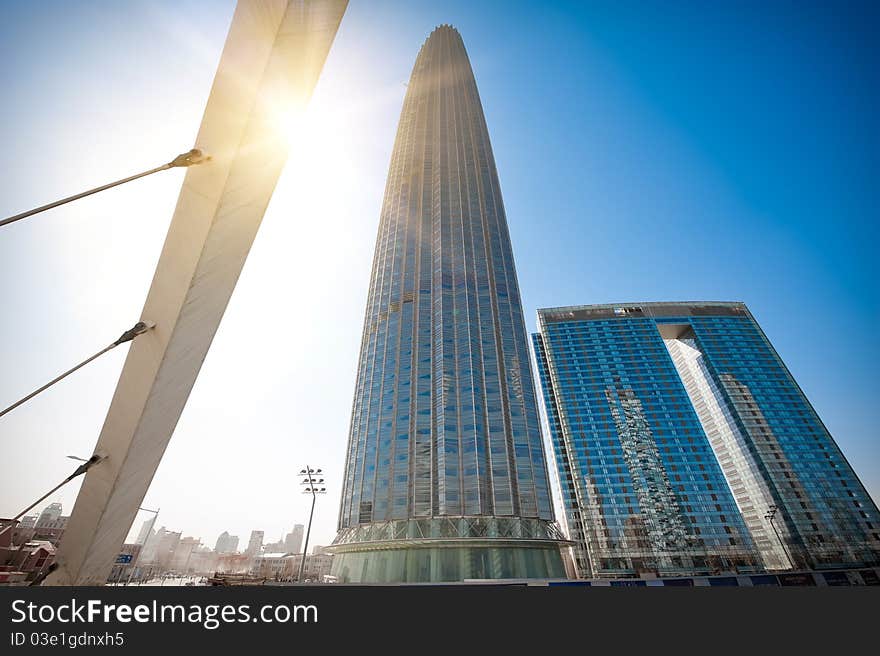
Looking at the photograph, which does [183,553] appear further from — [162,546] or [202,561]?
[162,546]

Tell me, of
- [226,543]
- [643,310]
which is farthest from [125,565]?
[643,310]

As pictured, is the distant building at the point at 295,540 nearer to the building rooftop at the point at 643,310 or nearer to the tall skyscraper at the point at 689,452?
the tall skyscraper at the point at 689,452

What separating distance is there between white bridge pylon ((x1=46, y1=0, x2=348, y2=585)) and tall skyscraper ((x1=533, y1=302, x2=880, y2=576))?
271ft

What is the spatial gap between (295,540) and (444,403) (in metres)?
119

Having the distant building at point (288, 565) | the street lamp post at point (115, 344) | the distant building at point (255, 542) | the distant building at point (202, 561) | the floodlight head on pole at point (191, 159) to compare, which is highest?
the distant building at point (255, 542)

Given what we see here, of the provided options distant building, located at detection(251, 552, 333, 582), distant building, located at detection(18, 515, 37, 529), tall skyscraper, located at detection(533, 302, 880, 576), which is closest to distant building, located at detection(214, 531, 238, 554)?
distant building, located at detection(251, 552, 333, 582)

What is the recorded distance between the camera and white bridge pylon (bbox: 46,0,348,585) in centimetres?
258

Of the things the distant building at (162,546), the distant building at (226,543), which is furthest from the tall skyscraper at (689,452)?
the distant building at (226,543)

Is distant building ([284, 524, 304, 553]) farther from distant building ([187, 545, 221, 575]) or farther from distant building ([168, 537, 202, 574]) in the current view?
distant building ([168, 537, 202, 574])

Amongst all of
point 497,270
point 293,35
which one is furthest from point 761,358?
point 293,35

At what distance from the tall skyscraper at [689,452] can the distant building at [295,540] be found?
98.4 metres

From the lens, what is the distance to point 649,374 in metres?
90.4

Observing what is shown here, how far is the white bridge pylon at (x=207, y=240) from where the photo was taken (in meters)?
2.58

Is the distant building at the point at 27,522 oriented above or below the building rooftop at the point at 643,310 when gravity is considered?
below
